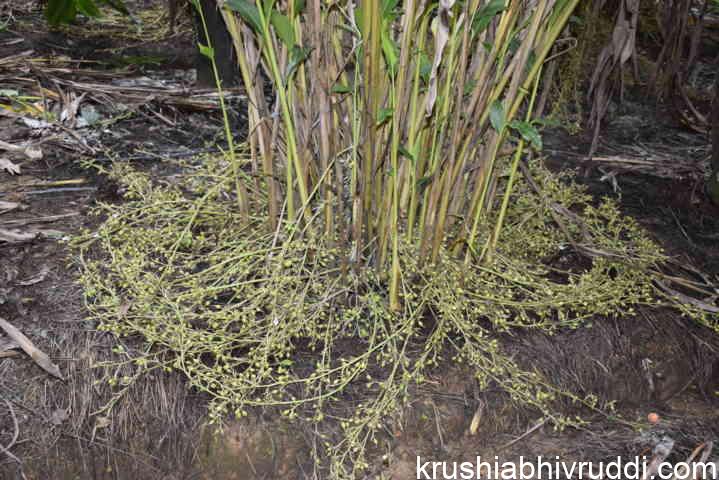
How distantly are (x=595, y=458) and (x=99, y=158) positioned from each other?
159cm

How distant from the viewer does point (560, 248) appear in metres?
1.73

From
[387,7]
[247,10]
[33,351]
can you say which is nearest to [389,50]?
[387,7]

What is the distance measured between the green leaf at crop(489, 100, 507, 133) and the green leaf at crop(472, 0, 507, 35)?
14cm

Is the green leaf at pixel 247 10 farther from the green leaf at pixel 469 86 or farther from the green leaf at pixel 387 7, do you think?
the green leaf at pixel 469 86

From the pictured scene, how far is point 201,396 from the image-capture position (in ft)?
4.33

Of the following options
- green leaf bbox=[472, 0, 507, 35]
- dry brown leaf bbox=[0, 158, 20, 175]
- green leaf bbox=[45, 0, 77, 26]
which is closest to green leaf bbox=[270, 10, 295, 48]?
green leaf bbox=[472, 0, 507, 35]

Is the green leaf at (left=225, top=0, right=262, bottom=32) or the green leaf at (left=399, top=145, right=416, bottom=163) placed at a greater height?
the green leaf at (left=225, top=0, right=262, bottom=32)

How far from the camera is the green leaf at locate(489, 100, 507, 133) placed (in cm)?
124

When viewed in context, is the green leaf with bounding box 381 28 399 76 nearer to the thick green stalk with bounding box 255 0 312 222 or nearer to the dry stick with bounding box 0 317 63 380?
the thick green stalk with bounding box 255 0 312 222

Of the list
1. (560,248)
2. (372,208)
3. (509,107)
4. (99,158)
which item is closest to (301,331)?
(372,208)

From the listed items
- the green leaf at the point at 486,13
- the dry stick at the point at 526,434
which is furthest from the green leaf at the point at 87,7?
the dry stick at the point at 526,434

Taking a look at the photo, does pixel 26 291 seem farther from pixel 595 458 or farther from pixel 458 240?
pixel 595 458

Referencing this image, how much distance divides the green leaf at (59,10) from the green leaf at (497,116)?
6.19ft

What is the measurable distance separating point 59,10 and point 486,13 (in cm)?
190
